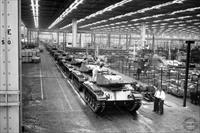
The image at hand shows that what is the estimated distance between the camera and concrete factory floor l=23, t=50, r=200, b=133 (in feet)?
37.7

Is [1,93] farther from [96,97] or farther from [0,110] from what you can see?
[96,97]

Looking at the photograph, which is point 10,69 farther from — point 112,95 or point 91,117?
point 112,95

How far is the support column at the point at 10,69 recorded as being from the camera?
15.6ft

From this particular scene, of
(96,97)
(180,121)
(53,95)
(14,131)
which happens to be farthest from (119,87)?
(14,131)

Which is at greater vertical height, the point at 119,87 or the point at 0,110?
the point at 0,110

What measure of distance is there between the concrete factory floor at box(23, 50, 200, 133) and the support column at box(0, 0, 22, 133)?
604 centimetres

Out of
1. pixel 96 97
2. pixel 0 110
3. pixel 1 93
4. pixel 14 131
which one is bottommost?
pixel 96 97

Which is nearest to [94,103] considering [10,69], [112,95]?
[112,95]

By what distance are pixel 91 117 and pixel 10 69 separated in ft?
28.6

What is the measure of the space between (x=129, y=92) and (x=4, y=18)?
33.2 feet

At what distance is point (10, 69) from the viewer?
492 centimetres

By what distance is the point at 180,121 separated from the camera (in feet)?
43.3

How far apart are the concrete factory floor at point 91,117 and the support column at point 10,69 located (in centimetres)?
604

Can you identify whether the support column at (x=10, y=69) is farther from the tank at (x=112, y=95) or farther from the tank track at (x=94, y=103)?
the tank track at (x=94, y=103)
